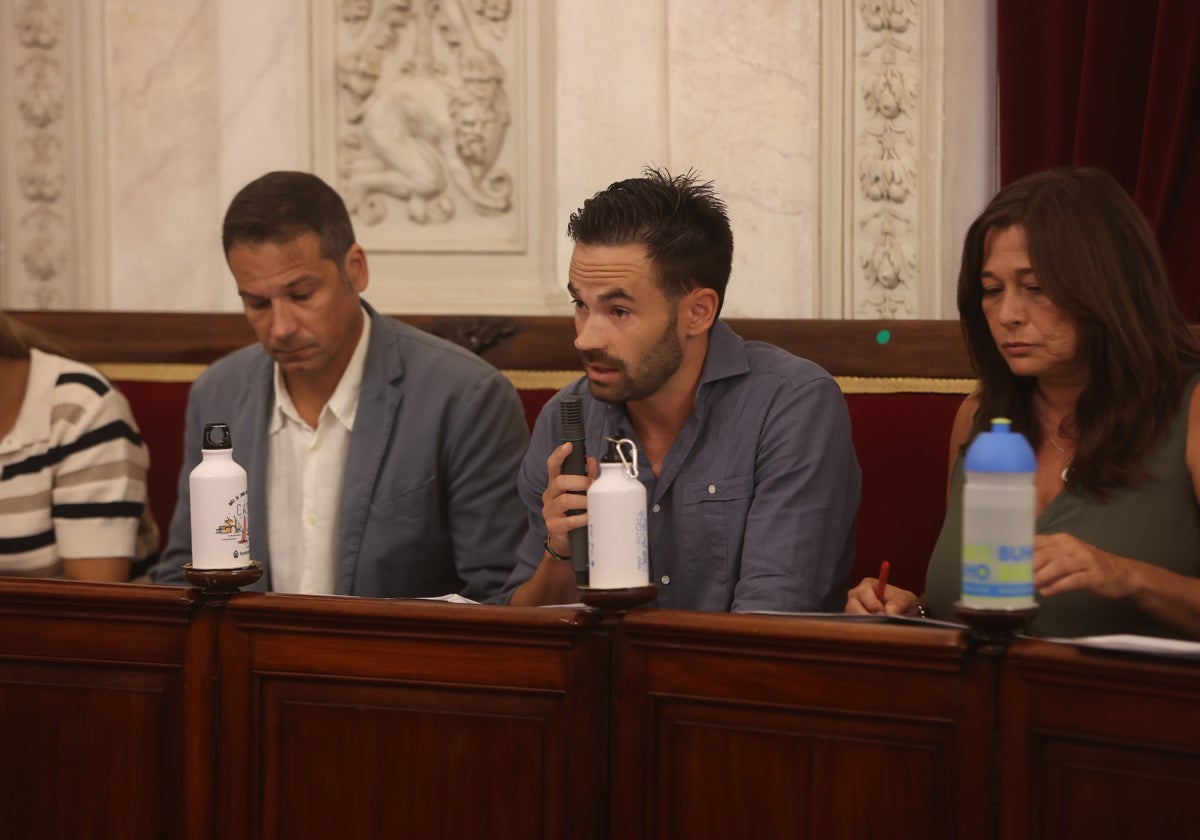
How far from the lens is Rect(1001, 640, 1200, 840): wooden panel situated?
1.49m

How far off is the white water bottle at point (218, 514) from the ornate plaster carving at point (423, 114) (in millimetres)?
1685

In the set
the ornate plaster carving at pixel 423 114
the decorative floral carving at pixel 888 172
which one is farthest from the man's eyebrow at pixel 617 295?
the ornate plaster carving at pixel 423 114

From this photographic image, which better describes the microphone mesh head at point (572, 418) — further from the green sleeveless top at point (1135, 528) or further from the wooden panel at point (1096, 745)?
the green sleeveless top at point (1135, 528)

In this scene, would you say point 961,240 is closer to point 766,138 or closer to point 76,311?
point 766,138

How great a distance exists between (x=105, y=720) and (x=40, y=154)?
2.26m

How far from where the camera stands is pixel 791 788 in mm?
1684

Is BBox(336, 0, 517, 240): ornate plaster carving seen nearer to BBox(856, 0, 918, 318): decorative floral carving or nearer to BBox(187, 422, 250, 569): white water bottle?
BBox(856, 0, 918, 318): decorative floral carving

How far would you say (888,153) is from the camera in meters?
3.27

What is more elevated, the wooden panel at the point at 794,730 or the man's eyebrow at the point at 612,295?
the man's eyebrow at the point at 612,295

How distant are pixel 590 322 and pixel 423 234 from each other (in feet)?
4.34

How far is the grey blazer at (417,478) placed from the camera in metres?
2.72

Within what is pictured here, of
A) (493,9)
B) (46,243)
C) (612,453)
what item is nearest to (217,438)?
(612,453)

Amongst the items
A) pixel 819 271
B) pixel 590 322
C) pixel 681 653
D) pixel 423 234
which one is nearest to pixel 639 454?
pixel 590 322

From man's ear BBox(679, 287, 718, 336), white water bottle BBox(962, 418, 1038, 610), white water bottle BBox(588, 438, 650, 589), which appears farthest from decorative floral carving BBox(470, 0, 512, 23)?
white water bottle BBox(962, 418, 1038, 610)
